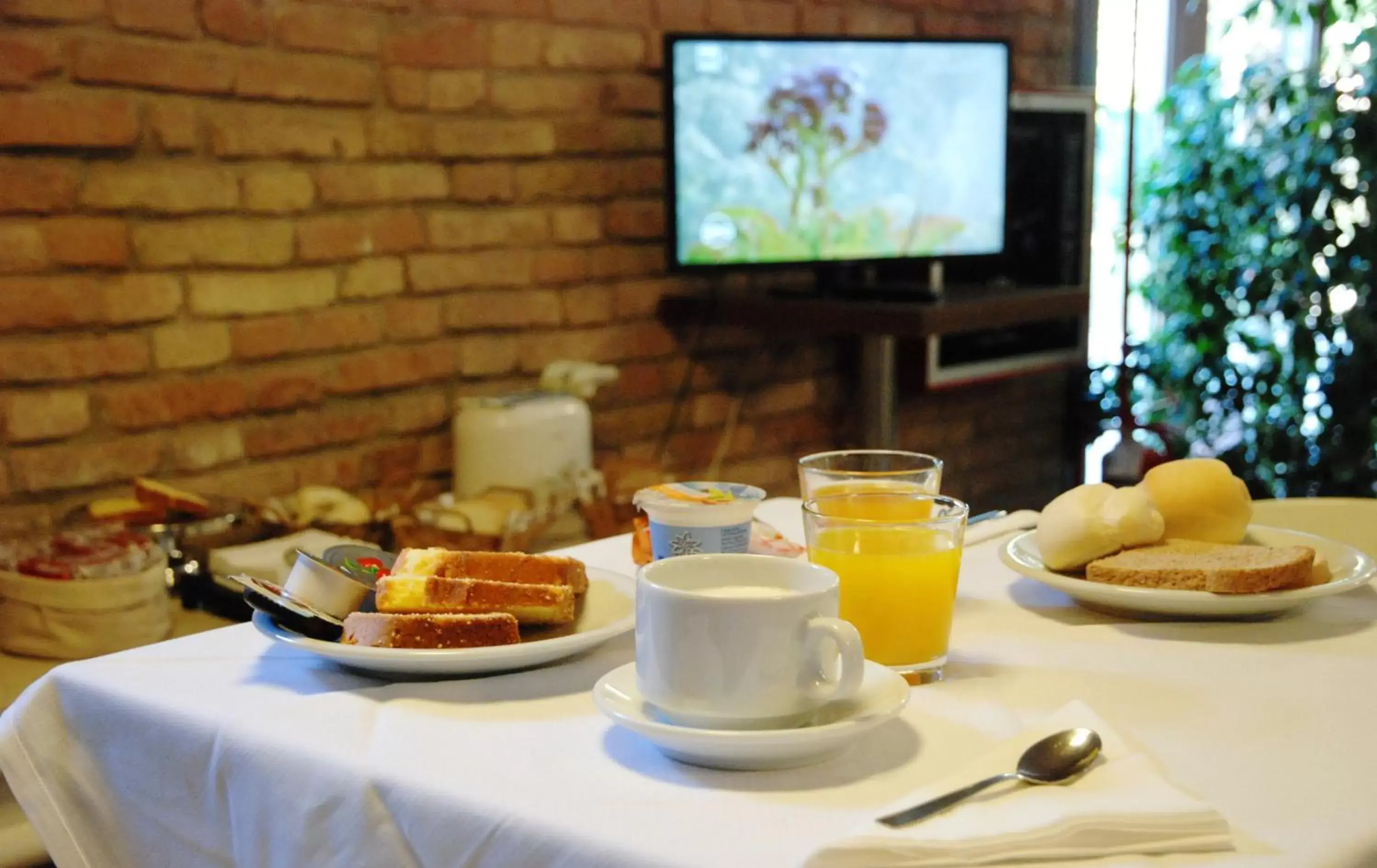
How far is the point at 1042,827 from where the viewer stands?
0.66 metres

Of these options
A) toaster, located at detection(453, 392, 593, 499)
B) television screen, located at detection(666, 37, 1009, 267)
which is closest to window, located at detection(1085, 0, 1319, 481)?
television screen, located at detection(666, 37, 1009, 267)

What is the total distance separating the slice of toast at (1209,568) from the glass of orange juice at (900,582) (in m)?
0.19

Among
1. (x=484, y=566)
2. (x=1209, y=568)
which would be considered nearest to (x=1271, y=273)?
(x=1209, y=568)

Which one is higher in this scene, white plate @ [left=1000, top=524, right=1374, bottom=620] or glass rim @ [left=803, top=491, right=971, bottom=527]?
glass rim @ [left=803, top=491, right=971, bottom=527]

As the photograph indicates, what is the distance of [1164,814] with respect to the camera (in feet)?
2.18

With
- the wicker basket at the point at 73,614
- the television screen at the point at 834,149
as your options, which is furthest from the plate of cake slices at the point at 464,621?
the television screen at the point at 834,149

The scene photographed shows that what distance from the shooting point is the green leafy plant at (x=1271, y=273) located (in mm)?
3369

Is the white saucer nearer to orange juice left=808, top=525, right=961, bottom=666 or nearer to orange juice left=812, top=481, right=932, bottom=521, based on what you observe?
orange juice left=808, top=525, right=961, bottom=666

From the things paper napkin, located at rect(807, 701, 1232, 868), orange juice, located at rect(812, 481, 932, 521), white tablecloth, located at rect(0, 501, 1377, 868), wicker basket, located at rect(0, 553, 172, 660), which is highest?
orange juice, located at rect(812, 481, 932, 521)

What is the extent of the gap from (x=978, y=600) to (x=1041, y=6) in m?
3.00

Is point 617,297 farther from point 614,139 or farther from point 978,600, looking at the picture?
point 978,600

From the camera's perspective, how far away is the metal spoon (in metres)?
0.68

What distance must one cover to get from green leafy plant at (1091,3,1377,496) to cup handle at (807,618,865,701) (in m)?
3.06

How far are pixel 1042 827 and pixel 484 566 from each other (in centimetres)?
46
